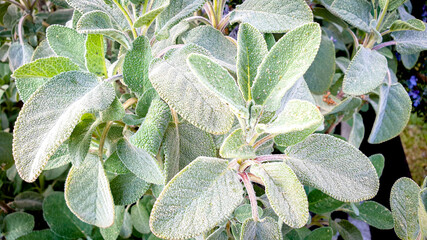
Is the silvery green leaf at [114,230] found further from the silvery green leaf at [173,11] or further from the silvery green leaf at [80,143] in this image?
the silvery green leaf at [173,11]

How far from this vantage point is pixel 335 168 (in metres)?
0.40

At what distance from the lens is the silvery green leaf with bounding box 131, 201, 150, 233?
694 mm

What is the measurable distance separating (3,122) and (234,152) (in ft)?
2.83

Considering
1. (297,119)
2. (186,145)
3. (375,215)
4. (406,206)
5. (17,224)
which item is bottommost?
(17,224)

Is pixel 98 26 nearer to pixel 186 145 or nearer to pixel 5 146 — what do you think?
pixel 186 145

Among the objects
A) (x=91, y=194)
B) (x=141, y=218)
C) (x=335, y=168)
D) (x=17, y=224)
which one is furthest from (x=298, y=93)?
(x=17, y=224)

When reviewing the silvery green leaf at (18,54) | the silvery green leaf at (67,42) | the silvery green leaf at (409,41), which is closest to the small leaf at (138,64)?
the silvery green leaf at (67,42)

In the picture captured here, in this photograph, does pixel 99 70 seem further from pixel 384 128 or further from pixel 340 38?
pixel 340 38

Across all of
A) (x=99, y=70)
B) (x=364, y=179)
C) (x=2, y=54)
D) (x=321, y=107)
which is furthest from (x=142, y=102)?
(x=2, y=54)

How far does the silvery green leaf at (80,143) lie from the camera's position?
43cm

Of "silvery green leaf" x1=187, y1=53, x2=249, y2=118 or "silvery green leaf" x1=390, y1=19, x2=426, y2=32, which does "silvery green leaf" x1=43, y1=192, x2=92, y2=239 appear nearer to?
"silvery green leaf" x1=187, y1=53, x2=249, y2=118

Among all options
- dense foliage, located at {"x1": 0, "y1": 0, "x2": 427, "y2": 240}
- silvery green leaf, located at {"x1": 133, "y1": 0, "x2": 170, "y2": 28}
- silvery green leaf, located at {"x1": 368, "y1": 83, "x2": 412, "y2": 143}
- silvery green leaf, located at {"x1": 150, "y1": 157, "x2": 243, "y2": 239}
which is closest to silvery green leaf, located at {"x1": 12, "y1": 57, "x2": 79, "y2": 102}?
dense foliage, located at {"x1": 0, "y1": 0, "x2": 427, "y2": 240}

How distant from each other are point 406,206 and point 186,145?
361 millimetres

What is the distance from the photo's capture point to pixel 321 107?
78 centimetres
